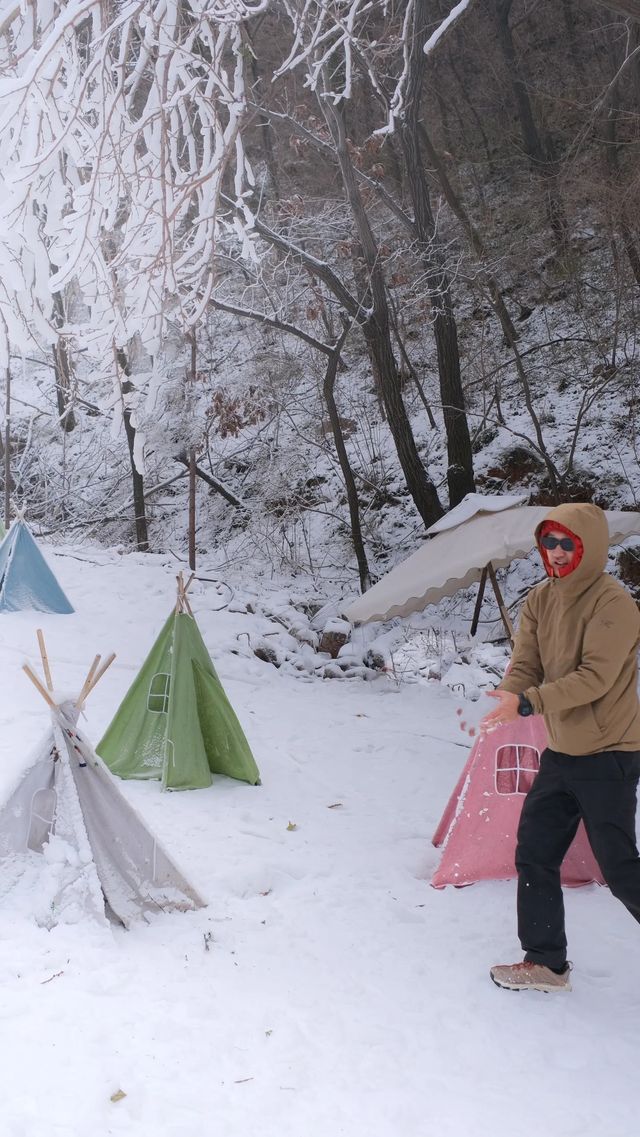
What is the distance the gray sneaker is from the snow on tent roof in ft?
9.35

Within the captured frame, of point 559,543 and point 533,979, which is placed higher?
point 559,543

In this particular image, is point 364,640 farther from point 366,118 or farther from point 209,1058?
point 366,118

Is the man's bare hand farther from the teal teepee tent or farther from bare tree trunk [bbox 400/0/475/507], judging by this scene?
bare tree trunk [bbox 400/0/475/507]

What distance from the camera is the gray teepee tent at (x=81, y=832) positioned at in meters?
3.29

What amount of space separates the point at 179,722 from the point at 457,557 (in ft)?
6.72

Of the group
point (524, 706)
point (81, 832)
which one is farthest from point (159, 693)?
point (524, 706)

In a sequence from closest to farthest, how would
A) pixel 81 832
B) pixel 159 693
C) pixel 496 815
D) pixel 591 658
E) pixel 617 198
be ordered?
1. pixel 591 658
2. pixel 81 832
3. pixel 496 815
4. pixel 159 693
5. pixel 617 198

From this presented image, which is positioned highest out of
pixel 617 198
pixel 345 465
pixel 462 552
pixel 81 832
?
pixel 617 198

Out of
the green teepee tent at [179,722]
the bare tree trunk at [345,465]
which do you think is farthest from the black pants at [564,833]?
the bare tree trunk at [345,465]

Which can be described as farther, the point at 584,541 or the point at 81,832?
the point at 81,832

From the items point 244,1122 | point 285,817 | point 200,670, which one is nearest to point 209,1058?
point 244,1122

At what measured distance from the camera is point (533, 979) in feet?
9.48

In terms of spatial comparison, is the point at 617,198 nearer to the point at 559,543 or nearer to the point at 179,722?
the point at 179,722

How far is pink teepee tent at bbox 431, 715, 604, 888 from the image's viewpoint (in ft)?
12.5
